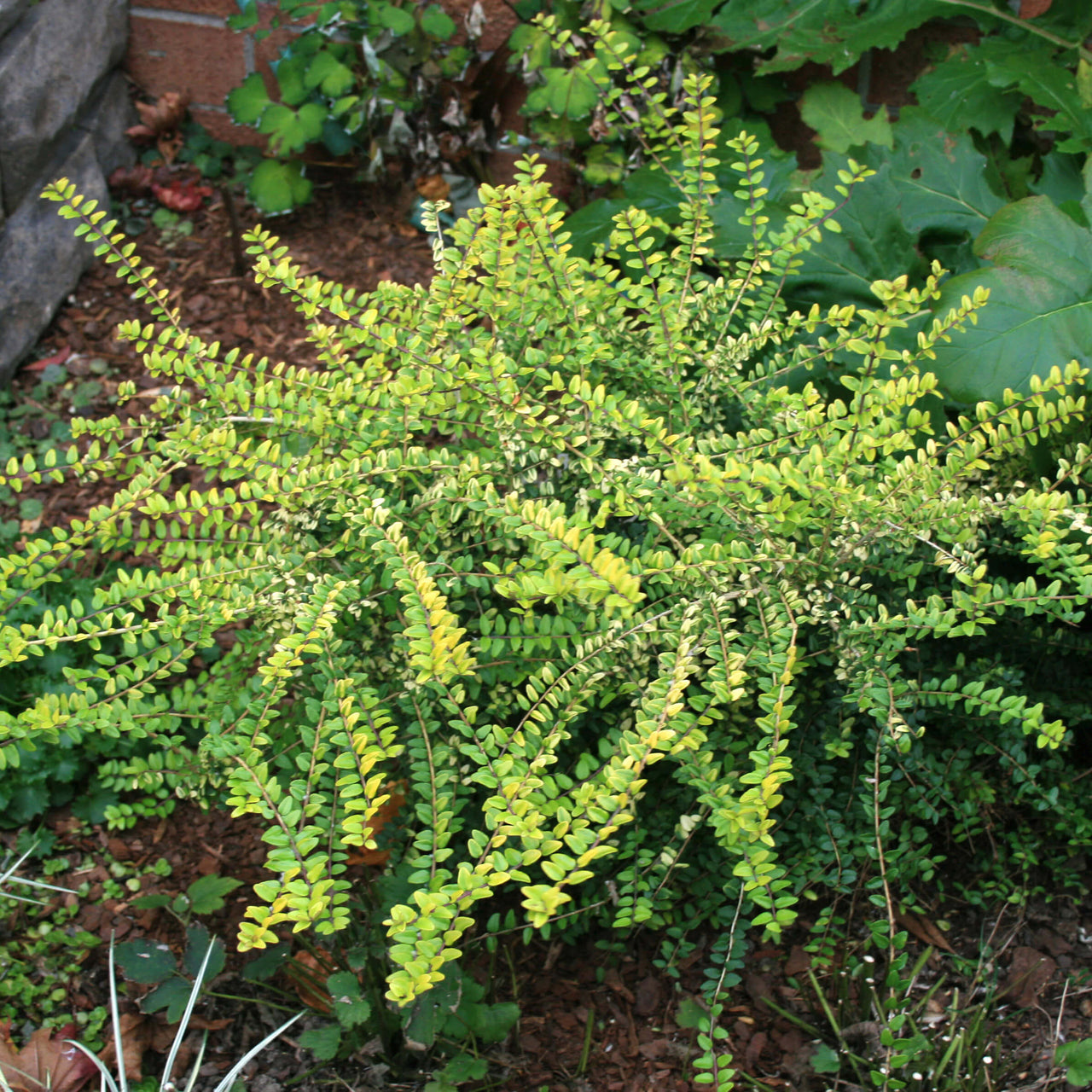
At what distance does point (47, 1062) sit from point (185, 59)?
2694mm

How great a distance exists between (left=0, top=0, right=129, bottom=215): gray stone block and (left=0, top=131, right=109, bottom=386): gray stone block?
0.15ft

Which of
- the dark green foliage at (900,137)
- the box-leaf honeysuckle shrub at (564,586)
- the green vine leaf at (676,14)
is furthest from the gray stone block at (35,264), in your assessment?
the green vine leaf at (676,14)

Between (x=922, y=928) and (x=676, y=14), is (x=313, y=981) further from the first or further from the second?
(x=676, y=14)

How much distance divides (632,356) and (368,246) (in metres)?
1.38

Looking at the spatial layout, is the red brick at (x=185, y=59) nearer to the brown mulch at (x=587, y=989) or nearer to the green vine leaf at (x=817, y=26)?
the green vine leaf at (x=817, y=26)

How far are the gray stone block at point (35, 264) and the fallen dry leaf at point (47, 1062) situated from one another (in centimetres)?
165

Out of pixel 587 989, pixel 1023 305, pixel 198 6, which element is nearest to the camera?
pixel 587 989

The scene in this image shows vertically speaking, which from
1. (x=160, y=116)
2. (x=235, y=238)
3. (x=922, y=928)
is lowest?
(x=922, y=928)

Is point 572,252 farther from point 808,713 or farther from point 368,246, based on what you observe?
point 808,713

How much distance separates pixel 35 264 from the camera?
8.70 ft

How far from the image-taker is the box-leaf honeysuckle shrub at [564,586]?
127 cm

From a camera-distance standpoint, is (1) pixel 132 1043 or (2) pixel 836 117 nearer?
(1) pixel 132 1043

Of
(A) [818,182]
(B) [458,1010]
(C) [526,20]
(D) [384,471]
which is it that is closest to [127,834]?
(B) [458,1010]

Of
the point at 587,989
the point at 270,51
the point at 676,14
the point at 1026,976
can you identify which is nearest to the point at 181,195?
the point at 270,51
